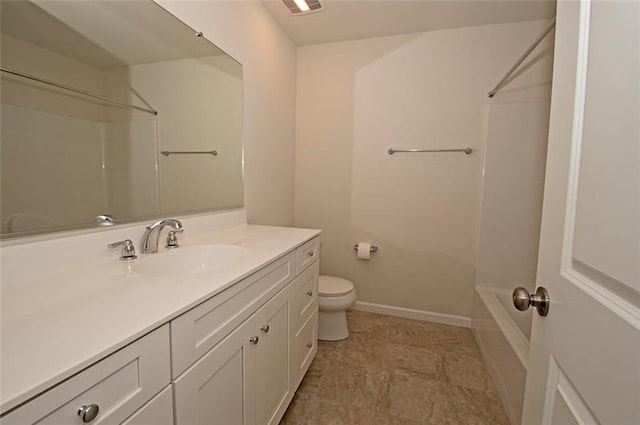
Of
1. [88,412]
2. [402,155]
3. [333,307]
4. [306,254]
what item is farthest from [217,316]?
[402,155]

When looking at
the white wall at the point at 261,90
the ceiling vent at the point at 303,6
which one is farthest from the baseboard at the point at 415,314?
the ceiling vent at the point at 303,6

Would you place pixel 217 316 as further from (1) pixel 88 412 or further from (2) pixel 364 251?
(2) pixel 364 251

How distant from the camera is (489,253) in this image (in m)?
2.13

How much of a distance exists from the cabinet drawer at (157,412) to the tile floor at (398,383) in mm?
912

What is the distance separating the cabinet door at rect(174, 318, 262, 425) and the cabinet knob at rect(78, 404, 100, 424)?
186 millimetres

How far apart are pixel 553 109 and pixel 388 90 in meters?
1.80

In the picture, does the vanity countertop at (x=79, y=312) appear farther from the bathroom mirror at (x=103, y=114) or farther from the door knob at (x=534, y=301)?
the door knob at (x=534, y=301)

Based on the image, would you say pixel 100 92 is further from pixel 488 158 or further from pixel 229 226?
pixel 488 158

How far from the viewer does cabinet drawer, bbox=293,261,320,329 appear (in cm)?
135

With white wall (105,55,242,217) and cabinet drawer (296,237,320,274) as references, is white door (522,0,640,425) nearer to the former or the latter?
cabinet drawer (296,237,320,274)

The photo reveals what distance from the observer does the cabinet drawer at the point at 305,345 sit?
4.60 feet

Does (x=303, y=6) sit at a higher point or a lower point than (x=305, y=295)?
higher

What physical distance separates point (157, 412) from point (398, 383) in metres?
1.42

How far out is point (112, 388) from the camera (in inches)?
19.4
